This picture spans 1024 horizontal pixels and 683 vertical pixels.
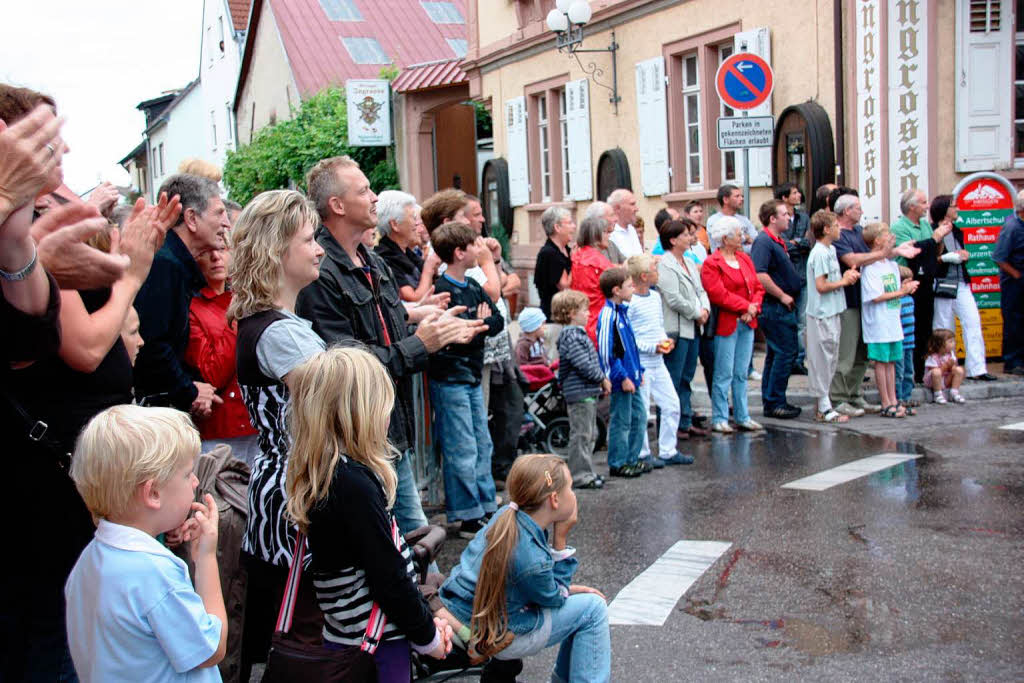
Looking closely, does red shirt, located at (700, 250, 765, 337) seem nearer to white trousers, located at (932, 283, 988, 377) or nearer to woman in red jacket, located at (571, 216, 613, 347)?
woman in red jacket, located at (571, 216, 613, 347)

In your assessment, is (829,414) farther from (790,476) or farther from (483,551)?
(483,551)

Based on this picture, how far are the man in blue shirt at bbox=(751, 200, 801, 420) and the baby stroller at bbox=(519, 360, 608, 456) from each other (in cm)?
204

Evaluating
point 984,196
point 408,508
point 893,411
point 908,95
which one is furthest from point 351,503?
point 908,95

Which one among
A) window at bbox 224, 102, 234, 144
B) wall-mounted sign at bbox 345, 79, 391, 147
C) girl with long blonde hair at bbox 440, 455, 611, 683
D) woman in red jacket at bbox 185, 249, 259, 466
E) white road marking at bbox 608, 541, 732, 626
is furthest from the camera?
window at bbox 224, 102, 234, 144

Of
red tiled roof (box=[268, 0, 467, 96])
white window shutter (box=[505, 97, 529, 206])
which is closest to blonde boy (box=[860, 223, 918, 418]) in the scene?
white window shutter (box=[505, 97, 529, 206])

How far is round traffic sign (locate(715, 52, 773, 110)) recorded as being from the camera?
1175cm

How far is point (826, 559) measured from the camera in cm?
590

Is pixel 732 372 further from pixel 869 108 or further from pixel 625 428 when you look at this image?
pixel 869 108

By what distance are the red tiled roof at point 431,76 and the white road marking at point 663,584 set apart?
21.9 metres

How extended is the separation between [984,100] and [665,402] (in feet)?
22.2

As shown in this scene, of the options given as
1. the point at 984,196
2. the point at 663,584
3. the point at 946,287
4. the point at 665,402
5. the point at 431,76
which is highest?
the point at 431,76

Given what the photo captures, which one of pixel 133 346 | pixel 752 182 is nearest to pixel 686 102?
pixel 752 182

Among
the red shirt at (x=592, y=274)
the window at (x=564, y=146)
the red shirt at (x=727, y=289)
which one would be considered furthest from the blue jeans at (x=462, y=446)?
the window at (x=564, y=146)

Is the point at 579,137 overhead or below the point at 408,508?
overhead
